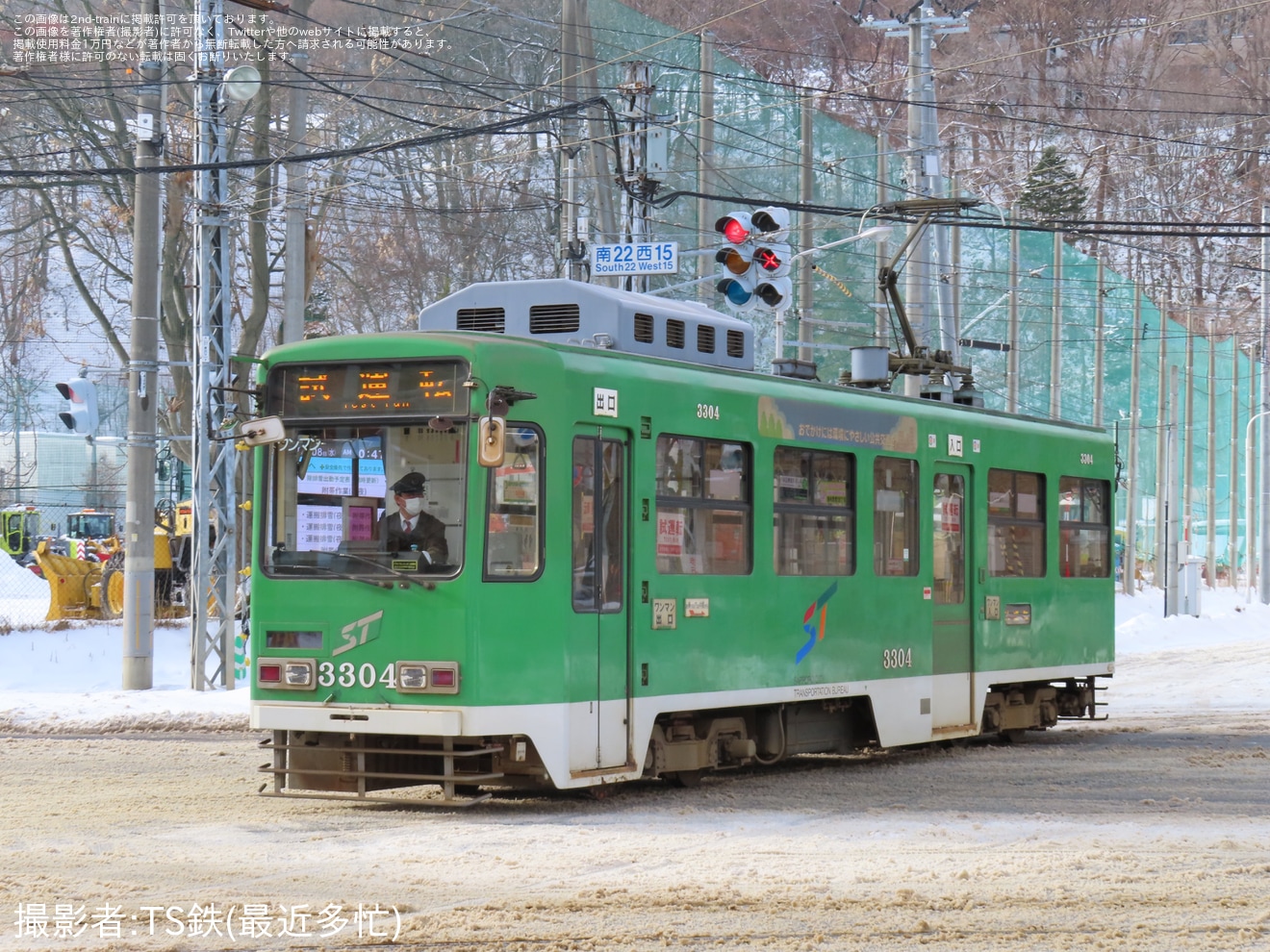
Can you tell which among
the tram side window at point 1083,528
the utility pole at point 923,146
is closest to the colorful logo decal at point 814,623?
the tram side window at point 1083,528

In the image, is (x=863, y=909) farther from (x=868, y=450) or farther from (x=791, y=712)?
(x=868, y=450)

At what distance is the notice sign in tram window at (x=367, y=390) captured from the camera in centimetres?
1100

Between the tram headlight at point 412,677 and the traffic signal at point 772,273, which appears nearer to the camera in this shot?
the tram headlight at point 412,677

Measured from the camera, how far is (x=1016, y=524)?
54.0ft

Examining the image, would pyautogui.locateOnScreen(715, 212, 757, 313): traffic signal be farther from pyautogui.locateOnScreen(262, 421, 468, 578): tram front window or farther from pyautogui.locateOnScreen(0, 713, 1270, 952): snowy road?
pyautogui.locateOnScreen(262, 421, 468, 578): tram front window

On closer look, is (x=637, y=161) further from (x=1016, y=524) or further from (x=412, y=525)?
(x=412, y=525)

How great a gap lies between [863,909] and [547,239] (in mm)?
37809

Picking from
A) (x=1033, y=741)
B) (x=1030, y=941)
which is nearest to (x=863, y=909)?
(x=1030, y=941)

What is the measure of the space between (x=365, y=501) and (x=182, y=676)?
13532mm

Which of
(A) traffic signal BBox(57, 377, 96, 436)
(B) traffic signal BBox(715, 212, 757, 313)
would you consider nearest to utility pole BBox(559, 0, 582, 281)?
(B) traffic signal BBox(715, 212, 757, 313)

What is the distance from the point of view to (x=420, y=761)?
1141 centimetres

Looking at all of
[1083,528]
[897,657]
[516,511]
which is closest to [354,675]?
[516,511]

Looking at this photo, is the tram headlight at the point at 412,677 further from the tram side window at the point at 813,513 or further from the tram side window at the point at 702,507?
the tram side window at the point at 813,513

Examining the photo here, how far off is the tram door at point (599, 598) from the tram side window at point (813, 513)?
1802mm
